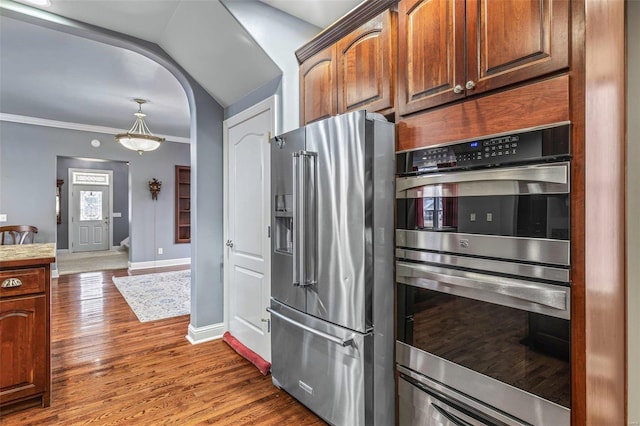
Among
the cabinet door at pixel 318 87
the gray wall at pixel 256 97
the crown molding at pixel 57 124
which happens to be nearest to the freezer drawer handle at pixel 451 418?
the cabinet door at pixel 318 87

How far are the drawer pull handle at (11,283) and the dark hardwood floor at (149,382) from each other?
826 mm

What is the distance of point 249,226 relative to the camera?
299cm

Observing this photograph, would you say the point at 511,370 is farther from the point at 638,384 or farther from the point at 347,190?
the point at 347,190

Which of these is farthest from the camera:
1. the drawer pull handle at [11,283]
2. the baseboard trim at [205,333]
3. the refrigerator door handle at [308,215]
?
the baseboard trim at [205,333]

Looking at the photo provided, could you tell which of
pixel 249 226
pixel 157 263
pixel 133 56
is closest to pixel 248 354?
pixel 249 226

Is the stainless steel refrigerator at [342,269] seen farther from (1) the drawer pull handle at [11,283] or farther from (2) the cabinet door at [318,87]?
(1) the drawer pull handle at [11,283]

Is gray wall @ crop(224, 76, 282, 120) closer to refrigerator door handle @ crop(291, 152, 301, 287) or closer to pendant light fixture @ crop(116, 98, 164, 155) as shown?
refrigerator door handle @ crop(291, 152, 301, 287)

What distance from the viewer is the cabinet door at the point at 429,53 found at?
140 centimetres

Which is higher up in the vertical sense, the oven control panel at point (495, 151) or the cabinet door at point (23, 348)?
the oven control panel at point (495, 151)

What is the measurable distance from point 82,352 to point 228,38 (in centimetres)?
298

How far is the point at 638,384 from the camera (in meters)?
1.36

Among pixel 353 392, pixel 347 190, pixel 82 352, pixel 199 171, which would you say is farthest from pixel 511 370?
pixel 82 352

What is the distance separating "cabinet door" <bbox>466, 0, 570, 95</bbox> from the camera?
1125 mm

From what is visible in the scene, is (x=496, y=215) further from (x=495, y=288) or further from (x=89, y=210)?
(x=89, y=210)
